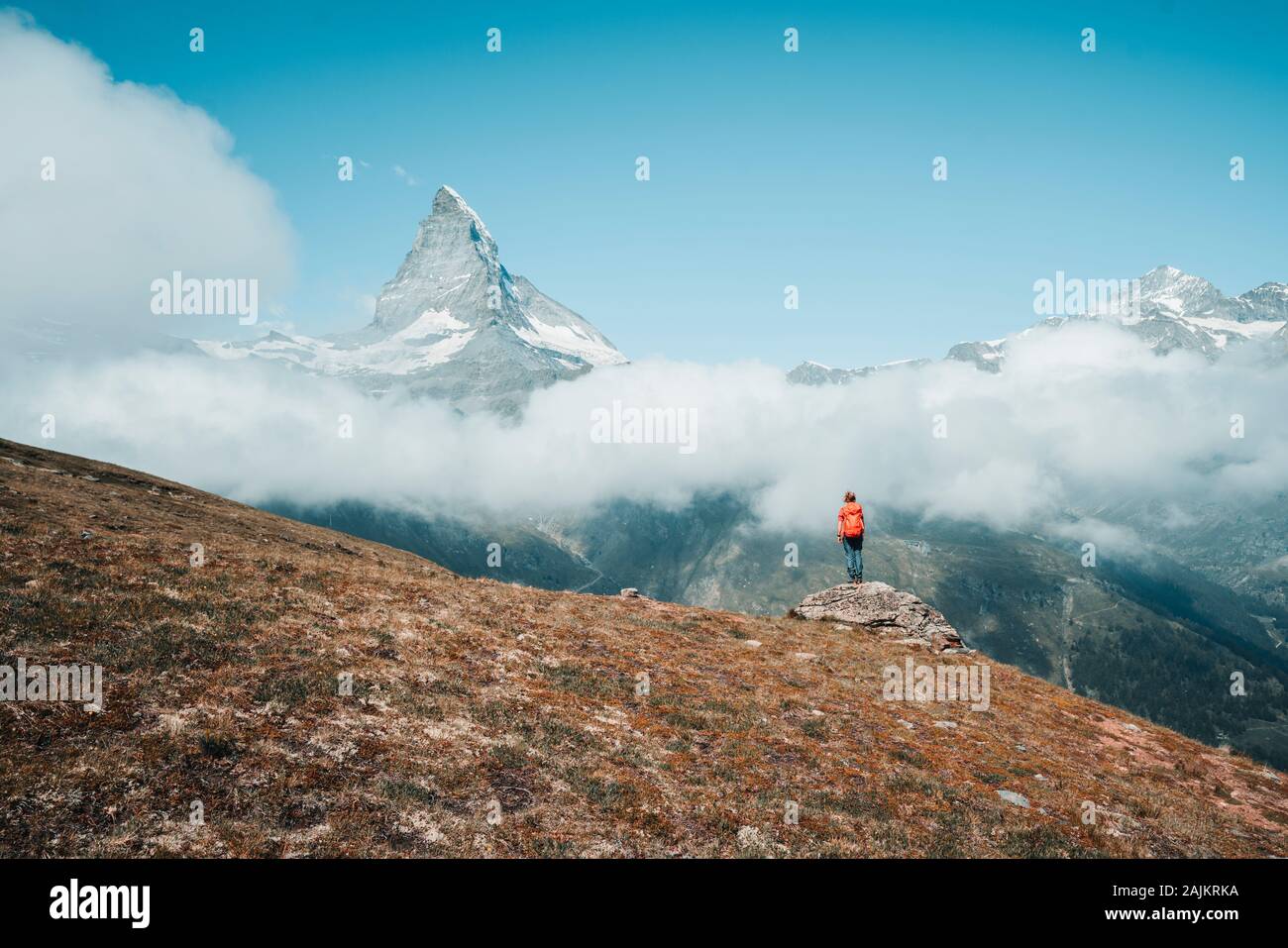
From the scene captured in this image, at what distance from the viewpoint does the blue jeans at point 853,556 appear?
36.3m

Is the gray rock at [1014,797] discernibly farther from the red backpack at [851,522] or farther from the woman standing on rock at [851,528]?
the red backpack at [851,522]

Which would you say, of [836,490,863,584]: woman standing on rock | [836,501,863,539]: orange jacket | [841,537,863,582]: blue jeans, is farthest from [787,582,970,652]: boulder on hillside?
[836,501,863,539]: orange jacket

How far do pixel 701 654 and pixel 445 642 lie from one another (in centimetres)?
1085

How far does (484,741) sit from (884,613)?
2726cm

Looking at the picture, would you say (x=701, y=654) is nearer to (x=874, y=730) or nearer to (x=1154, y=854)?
(x=874, y=730)

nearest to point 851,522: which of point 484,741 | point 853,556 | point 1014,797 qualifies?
point 853,556

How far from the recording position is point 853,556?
37.6m

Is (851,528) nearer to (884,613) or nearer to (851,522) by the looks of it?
(851,522)

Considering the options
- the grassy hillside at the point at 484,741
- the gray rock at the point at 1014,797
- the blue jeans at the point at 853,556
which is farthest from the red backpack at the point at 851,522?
the gray rock at the point at 1014,797

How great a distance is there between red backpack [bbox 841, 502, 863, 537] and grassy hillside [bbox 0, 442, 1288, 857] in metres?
9.46

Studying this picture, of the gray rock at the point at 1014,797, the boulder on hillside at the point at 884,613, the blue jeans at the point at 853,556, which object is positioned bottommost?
the gray rock at the point at 1014,797

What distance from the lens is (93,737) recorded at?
11.9m

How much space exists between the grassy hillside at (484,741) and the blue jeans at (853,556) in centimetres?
877
